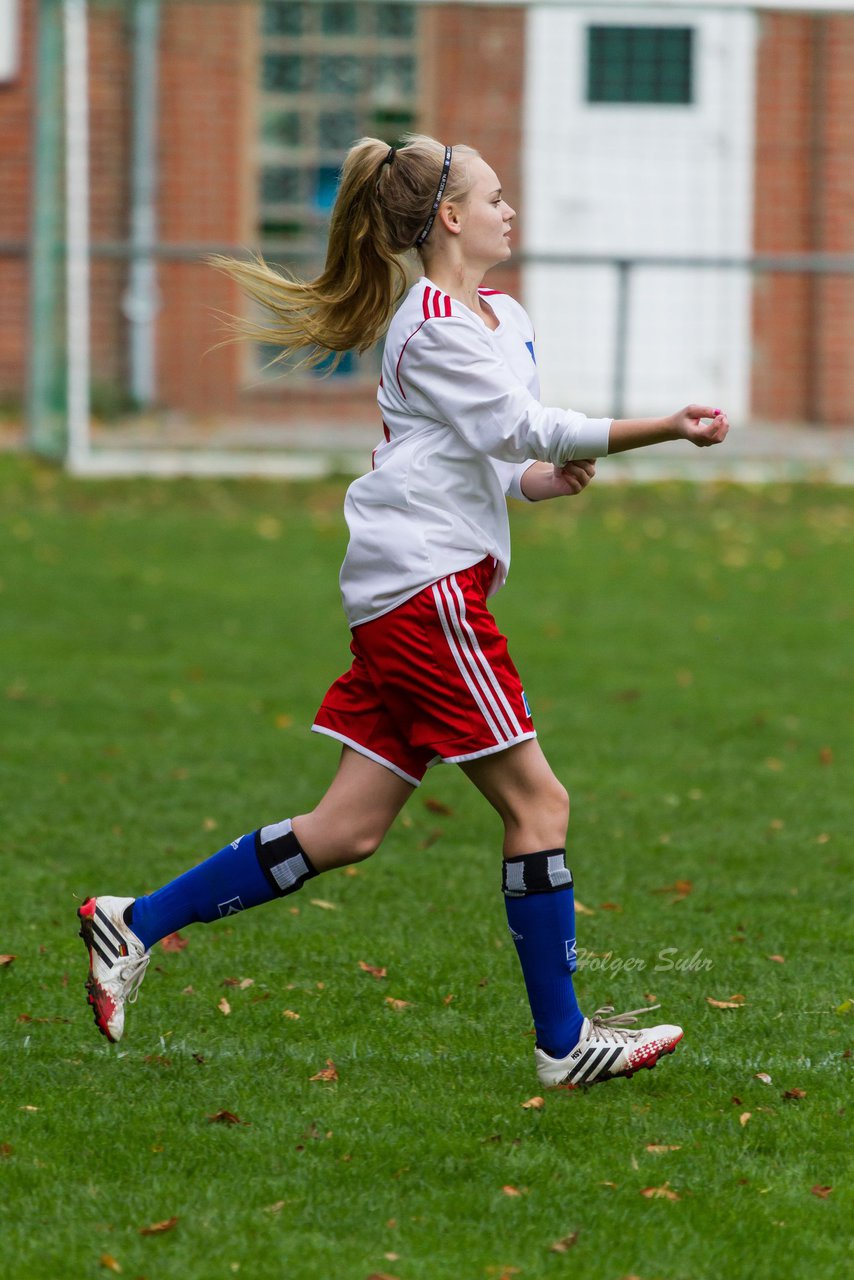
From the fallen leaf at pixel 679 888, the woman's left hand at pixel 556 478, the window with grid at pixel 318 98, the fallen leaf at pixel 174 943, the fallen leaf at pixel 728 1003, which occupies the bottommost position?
the fallen leaf at pixel 679 888

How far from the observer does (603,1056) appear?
11.9ft

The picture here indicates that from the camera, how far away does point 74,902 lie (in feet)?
16.1

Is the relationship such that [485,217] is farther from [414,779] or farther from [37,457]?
[37,457]

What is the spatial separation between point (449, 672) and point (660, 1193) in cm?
101

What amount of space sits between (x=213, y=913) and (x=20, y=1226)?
3.02 ft

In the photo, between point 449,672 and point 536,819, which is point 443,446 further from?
point 536,819

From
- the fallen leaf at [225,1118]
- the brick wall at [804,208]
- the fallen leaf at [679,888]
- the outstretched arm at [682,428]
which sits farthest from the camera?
the brick wall at [804,208]

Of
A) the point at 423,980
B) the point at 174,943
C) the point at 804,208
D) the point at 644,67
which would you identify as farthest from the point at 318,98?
the point at 423,980

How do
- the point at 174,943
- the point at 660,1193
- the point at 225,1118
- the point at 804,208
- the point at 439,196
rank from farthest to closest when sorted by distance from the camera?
the point at 804,208, the point at 174,943, the point at 439,196, the point at 225,1118, the point at 660,1193

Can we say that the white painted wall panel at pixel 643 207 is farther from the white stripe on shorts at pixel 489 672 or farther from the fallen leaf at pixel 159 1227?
the fallen leaf at pixel 159 1227

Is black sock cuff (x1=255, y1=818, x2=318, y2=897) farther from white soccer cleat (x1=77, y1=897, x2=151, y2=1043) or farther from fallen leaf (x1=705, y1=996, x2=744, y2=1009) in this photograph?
fallen leaf (x1=705, y1=996, x2=744, y2=1009)

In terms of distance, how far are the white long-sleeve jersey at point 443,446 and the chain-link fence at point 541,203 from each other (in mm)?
10942

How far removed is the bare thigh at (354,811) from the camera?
3.68 metres

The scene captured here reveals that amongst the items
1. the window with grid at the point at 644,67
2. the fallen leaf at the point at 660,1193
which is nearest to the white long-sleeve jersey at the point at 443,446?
the fallen leaf at the point at 660,1193
